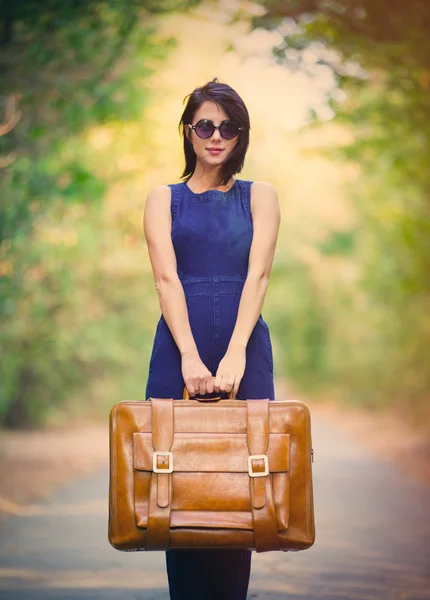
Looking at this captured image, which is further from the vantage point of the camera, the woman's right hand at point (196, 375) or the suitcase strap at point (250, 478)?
the woman's right hand at point (196, 375)

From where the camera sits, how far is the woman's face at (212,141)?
3920 millimetres

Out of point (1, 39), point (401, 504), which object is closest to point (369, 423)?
point (401, 504)

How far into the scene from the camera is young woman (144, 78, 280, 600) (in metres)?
3.77

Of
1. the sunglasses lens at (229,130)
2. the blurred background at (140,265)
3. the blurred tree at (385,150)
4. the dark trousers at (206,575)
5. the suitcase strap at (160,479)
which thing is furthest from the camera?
the blurred tree at (385,150)

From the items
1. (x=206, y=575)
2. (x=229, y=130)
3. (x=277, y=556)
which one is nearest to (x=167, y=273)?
(x=229, y=130)

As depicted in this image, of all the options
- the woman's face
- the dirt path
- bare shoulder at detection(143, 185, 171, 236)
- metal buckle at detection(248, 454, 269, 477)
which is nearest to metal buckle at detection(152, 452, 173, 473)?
metal buckle at detection(248, 454, 269, 477)

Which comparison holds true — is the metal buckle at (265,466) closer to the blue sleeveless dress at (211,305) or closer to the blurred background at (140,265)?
the blue sleeveless dress at (211,305)

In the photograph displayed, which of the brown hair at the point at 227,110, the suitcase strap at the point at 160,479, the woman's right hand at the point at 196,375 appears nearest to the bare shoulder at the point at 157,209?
the brown hair at the point at 227,110

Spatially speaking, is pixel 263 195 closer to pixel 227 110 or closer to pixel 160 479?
pixel 227 110

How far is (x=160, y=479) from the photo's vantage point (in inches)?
138

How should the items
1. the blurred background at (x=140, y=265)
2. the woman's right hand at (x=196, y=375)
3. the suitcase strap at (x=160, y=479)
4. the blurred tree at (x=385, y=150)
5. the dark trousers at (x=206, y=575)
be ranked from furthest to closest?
the blurred tree at (x=385, y=150)
the blurred background at (x=140, y=265)
the dark trousers at (x=206, y=575)
the woman's right hand at (x=196, y=375)
the suitcase strap at (x=160, y=479)

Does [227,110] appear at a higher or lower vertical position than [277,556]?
higher

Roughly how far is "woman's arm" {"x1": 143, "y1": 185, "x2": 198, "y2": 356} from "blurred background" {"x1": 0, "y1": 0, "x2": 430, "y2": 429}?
64cm

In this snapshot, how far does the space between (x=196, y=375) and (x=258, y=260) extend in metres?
→ 0.47
